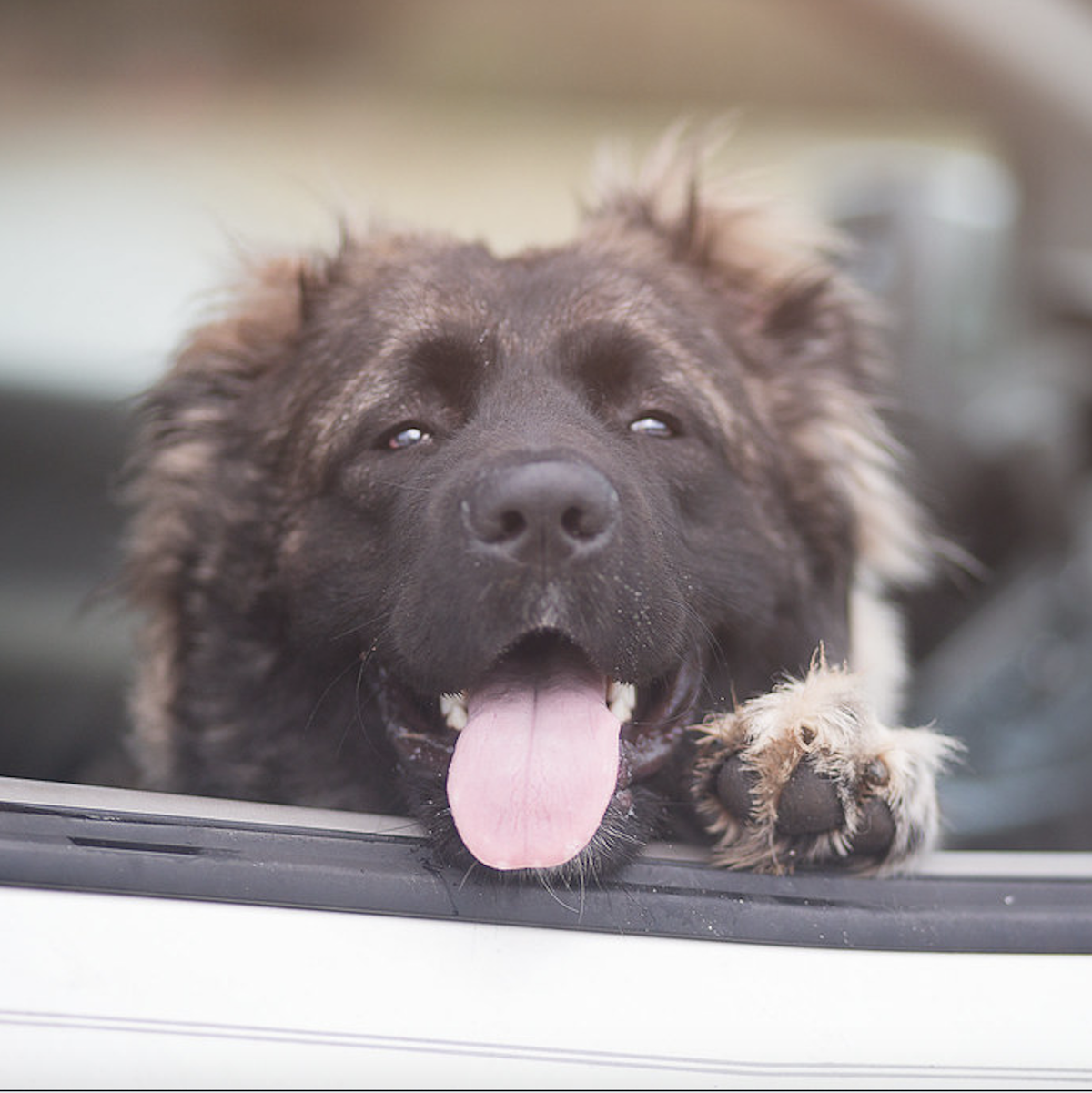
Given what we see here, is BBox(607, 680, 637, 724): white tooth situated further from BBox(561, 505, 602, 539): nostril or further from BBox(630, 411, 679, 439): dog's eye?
BBox(630, 411, 679, 439): dog's eye

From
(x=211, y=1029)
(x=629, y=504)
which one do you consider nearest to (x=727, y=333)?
(x=629, y=504)

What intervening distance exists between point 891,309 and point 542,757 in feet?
12.2

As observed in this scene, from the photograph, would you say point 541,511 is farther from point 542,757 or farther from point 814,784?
point 814,784

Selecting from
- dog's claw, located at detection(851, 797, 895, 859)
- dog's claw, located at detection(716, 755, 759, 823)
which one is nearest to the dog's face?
dog's claw, located at detection(716, 755, 759, 823)

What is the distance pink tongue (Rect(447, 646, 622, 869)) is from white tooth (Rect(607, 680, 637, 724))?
127 millimetres

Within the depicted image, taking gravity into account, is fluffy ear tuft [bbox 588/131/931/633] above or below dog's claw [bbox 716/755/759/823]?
above

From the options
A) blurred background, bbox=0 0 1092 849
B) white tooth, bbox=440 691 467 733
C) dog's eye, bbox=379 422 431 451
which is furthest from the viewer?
blurred background, bbox=0 0 1092 849

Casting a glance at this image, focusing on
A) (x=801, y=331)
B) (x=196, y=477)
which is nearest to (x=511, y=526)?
(x=196, y=477)

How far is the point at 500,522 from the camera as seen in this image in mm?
2133

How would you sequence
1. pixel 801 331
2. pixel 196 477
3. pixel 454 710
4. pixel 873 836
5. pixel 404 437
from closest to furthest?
pixel 873 836
pixel 454 710
pixel 404 437
pixel 196 477
pixel 801 331

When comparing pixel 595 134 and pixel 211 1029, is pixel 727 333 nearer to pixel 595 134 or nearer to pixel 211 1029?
pixel 211 1029

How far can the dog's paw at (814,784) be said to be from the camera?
203 centimetres

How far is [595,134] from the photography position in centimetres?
1359

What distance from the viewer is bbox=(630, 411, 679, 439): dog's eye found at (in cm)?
278
